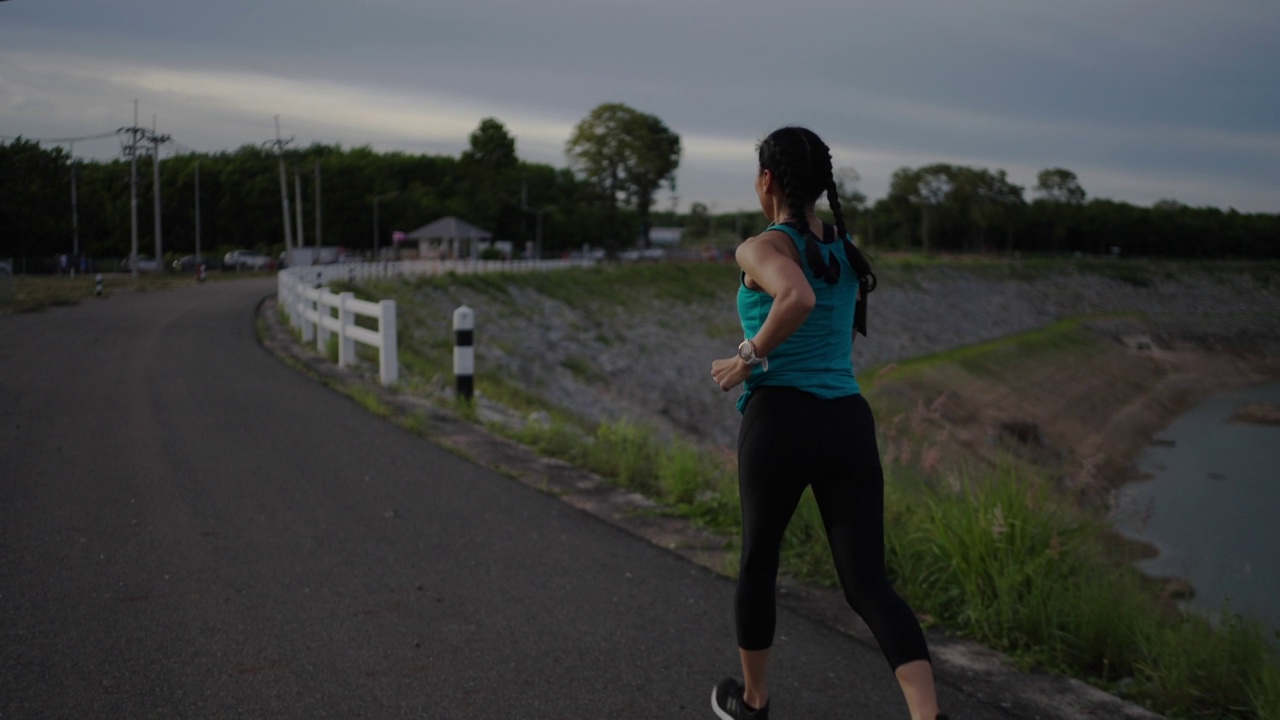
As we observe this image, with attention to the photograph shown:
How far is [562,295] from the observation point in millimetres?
45219

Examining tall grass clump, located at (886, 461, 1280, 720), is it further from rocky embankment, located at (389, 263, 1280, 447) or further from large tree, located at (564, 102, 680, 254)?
large tree, located at (564, 102, 680, 254)

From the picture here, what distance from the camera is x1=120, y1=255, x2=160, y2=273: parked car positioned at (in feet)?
177

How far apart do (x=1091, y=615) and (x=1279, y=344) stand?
19.6 m

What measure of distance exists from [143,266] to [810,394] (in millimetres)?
62442

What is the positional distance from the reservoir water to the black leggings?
6.47ft

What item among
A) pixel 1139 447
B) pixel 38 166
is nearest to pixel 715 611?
pixel 38 166

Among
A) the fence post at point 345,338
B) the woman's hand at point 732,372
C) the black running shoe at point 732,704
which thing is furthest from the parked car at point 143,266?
the woman's hand at point 732,372

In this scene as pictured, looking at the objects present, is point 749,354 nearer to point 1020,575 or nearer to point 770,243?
point 770,243

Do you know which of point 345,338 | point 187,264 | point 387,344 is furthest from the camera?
point 187,264

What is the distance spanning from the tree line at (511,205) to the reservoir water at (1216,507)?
4012 mm

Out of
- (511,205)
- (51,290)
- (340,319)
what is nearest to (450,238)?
(511,205)

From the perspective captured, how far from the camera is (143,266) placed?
192 feet

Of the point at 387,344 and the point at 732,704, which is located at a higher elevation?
the point at 387,344

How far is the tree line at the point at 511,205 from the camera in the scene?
2270 centimetres
